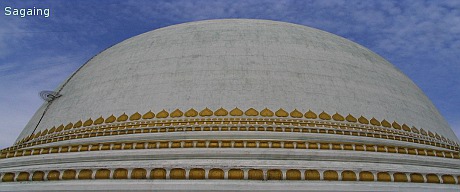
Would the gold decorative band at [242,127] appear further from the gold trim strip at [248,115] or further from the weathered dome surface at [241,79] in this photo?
the weathered dome surface at [241,79]

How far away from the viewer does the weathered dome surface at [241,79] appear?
9562 millimetres

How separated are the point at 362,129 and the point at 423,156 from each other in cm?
172

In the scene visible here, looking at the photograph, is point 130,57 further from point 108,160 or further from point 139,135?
point 108,160

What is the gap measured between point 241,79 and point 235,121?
150 centimetres

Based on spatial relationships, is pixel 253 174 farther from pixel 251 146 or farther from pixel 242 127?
pixel 242 127

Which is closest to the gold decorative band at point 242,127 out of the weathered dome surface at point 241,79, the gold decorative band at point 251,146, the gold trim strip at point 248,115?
the gold trim strip at point 248,115

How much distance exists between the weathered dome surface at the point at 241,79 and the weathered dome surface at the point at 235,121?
4cm

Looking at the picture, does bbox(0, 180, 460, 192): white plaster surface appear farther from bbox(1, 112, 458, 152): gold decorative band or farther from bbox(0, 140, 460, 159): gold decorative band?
bbox(1, 112, 458, 152): gold decorative band

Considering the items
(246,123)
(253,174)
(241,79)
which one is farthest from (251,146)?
(241,79)

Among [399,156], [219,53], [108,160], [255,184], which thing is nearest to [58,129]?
[108,160]

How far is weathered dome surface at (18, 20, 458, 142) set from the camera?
956cm

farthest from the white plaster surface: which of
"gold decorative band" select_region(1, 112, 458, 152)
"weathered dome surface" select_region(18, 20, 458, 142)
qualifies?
"weathered dome surface" select_region(18, 20, 458, 142)

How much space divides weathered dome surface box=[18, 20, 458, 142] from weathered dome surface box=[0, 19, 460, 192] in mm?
41

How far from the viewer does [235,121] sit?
28.7 ft
